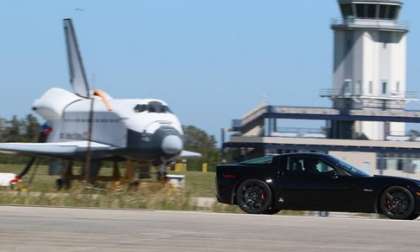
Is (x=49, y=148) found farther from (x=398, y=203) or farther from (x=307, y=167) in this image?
(x=398, y=203)

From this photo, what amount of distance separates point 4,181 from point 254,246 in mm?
27389

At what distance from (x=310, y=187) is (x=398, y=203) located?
5.63 feet

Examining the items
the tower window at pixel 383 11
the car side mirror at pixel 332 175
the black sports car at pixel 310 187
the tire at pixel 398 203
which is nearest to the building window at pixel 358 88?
the tower window at pixel 383 11

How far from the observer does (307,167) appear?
19.3 m

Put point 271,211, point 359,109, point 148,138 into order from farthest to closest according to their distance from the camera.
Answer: point 359,109
point 148,138
point 271,211

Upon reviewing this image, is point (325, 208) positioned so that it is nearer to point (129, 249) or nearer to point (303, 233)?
point (303, 233)

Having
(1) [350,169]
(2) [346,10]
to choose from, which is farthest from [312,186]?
(2) [346,10]

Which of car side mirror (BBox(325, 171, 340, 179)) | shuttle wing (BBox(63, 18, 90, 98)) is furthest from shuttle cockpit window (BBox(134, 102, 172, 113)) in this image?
car side mirror (BBox(325, 171, 340, 179))

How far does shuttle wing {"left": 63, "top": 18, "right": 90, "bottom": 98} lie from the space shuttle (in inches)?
1.8

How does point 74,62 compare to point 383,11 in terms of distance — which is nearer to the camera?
point 74,62

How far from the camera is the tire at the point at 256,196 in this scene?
19.1 metres

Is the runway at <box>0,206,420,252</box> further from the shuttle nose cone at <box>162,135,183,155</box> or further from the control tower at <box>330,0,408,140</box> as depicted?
the control tower at <box>330,0,408,140</box>

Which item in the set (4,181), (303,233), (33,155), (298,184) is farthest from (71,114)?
(303,233)

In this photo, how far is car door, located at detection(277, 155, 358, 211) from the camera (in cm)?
1884
